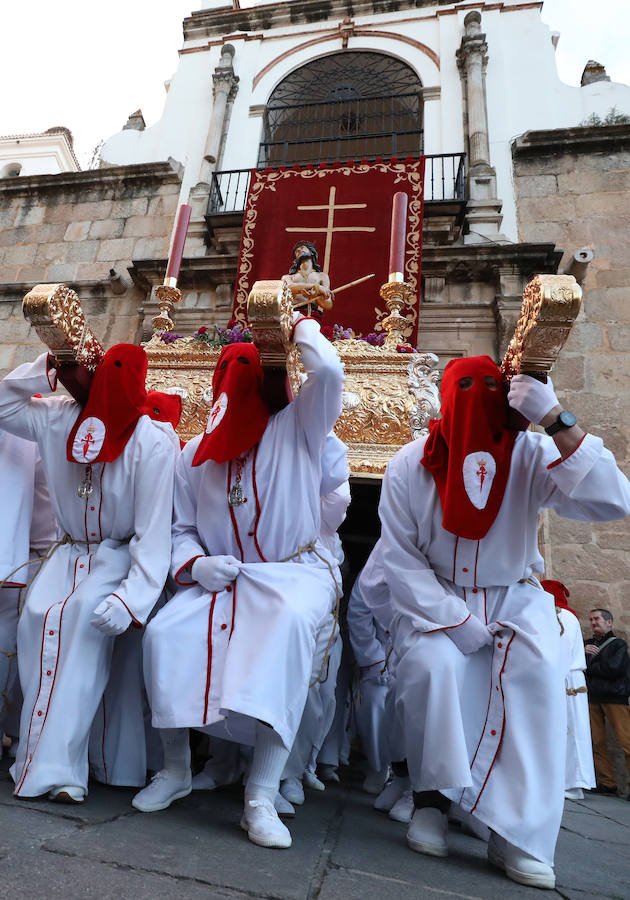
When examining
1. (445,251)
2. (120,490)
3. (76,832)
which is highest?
(445,251)

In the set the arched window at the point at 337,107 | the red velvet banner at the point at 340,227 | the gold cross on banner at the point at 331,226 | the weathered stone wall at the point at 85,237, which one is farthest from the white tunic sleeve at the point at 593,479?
the arched window at the point at 337,107

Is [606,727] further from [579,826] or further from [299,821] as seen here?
[299,821]

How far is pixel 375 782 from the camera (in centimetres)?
306

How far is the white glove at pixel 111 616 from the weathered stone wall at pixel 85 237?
5.76 metres

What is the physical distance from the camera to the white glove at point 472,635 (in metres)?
2.02

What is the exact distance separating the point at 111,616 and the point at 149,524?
0.39 meters

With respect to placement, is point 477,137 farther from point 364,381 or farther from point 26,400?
point 26,400

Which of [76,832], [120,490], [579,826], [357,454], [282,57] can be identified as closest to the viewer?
[76,832]

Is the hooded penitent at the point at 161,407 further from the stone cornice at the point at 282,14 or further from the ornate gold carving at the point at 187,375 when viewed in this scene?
the stone cornice at the point at 282,14

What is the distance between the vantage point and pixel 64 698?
Result: 78.4 inches

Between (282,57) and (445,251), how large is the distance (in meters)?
5.34

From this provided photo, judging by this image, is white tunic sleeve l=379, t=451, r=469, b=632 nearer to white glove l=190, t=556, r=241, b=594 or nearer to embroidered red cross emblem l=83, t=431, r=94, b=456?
white glove l=190, t=556, r=241, b=594

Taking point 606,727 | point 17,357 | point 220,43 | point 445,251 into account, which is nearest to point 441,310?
point 445,251

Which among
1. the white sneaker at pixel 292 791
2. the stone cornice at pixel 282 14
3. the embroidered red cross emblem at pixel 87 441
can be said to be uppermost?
the stone cornice at pixel 282 14
